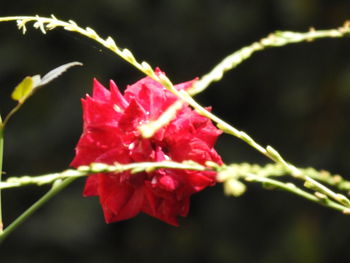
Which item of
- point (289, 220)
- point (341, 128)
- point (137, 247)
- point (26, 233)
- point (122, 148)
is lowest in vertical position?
point (122, 148)

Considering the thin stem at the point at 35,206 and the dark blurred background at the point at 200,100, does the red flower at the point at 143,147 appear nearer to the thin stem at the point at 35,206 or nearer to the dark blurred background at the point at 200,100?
the thin stem at the point at 35,206

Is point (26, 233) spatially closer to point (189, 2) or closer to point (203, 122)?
point (189, 2)

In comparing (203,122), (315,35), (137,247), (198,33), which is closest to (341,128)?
(198,33)

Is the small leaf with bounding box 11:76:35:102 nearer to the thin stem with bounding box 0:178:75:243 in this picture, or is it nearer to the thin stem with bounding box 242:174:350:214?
the thin stem with bounding box 0:178:75:243

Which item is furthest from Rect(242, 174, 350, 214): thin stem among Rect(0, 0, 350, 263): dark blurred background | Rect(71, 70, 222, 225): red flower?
Rect(0, 0, 350, 263): dark blurred background

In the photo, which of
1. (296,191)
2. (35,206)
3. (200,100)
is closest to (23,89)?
Result: (35,206)

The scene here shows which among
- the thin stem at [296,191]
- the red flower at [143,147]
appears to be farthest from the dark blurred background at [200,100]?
the thin stem at [296,191]
